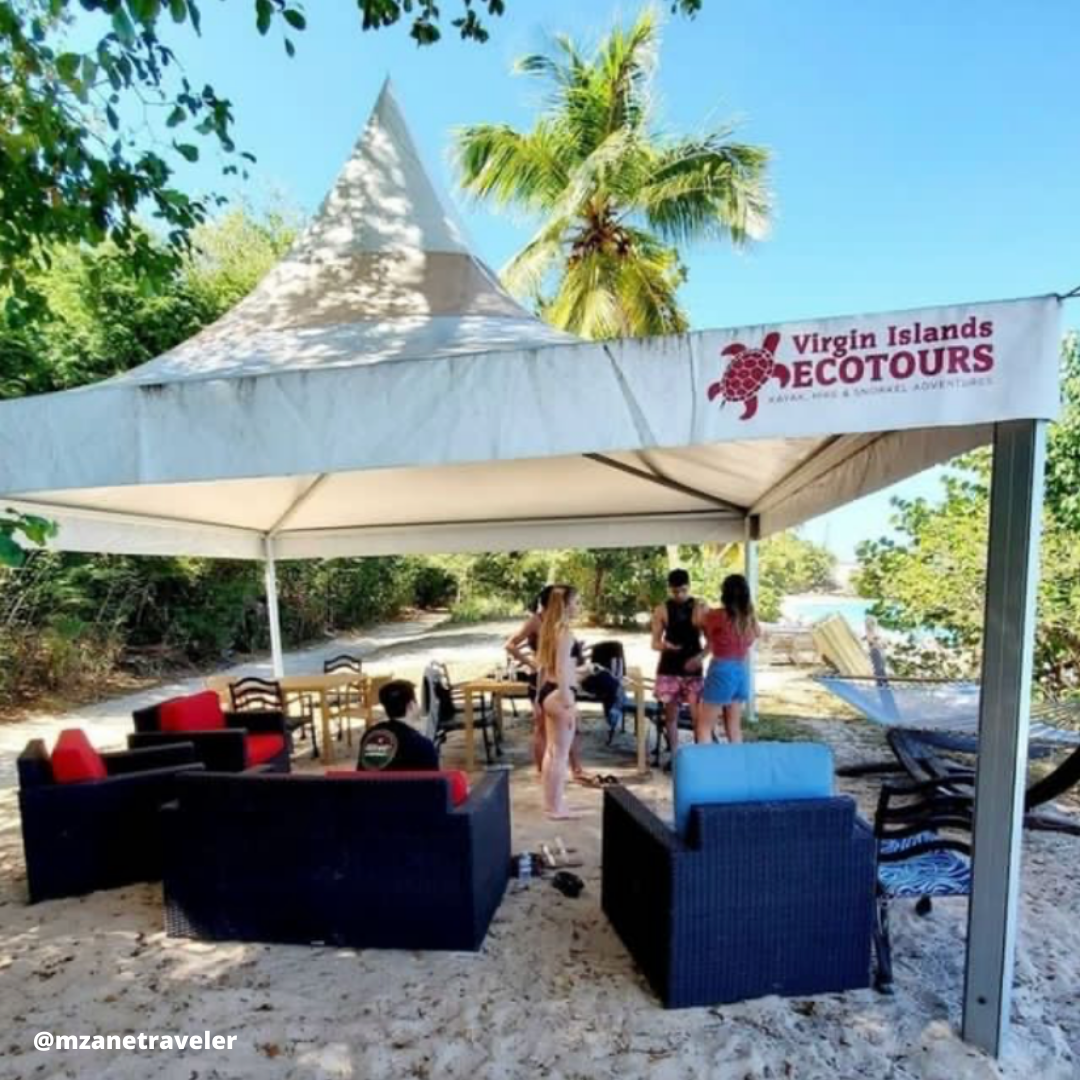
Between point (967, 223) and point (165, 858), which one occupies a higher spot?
point (967, 223)

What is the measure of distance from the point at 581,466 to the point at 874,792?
305 centimetres

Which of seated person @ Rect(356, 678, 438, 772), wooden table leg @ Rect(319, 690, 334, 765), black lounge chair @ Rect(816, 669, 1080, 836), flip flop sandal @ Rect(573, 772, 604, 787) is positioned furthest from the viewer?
wooden table leg @ Rect(319, 690, 334, 765)

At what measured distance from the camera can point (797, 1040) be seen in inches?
85.0

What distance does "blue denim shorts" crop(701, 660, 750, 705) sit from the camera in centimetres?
454

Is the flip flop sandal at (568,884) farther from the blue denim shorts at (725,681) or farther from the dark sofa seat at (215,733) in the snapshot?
the dark sofa seat at (215,733)

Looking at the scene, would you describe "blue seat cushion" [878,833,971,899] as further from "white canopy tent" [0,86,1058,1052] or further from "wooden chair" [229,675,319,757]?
"wooden chair" [229,675,319,757]

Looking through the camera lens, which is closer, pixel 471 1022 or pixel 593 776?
pixel 471 1022

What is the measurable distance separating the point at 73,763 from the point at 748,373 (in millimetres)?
3568

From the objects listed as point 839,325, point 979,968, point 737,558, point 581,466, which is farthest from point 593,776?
point 737,558

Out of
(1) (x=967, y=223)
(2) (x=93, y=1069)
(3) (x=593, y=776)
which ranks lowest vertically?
(3) (x=593, y=776)

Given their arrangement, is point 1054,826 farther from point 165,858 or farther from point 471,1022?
point 165,858

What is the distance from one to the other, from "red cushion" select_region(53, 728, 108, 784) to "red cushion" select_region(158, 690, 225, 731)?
3.49 feet

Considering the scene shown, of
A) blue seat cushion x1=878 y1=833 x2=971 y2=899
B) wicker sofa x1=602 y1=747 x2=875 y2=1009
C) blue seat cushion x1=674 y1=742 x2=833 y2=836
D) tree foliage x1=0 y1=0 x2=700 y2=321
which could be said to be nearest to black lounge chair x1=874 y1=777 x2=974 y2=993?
blue seat cushion x1=878 y1=833 x2=971 y2=899

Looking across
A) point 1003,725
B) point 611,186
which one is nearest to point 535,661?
point 1003,725
